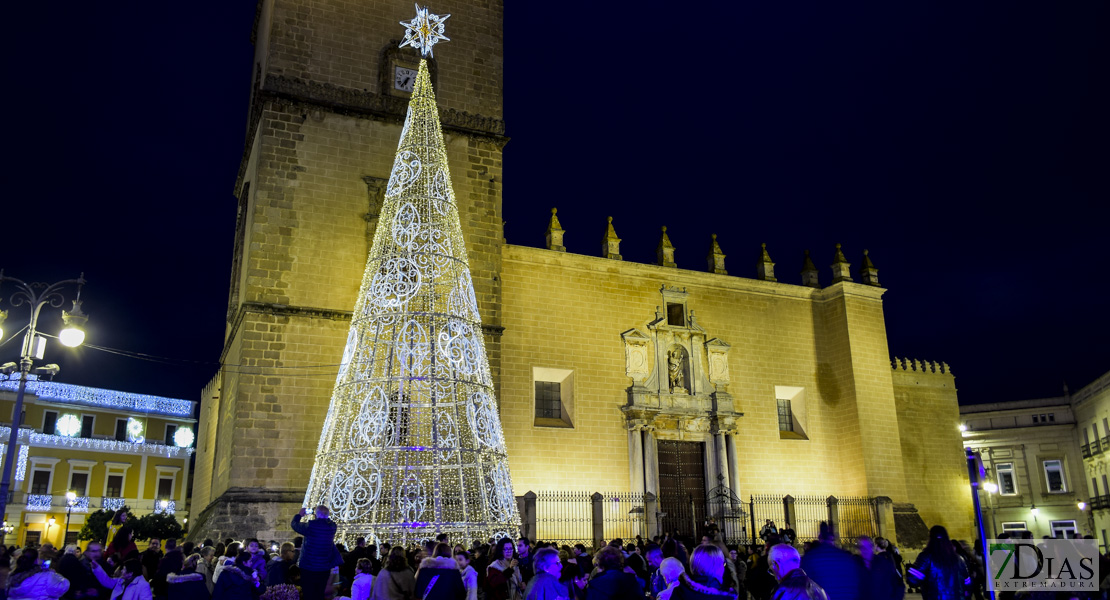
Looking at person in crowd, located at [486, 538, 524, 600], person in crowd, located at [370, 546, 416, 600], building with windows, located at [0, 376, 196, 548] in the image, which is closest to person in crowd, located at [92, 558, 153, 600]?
person in crowd, located at [370, 546, 416, 600]

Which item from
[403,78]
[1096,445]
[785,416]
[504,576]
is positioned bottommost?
[504,576]

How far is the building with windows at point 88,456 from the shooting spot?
105 feet

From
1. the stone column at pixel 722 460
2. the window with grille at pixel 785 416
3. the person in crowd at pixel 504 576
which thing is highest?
the window with grille at pixel 785 416

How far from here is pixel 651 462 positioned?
19000mm

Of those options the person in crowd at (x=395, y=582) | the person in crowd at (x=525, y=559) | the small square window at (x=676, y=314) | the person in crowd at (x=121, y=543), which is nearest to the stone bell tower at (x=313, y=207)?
the person in crowd at (x=121, y=543)

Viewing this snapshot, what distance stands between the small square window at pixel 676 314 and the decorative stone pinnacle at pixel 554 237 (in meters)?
3.28

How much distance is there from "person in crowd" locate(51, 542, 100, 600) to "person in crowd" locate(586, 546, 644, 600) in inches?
169

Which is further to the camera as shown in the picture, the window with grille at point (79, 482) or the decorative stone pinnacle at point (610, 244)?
the window with grille at point (79, 482)

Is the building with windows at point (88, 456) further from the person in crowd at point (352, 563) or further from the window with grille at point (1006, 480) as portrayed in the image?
the window with grille at point (1006, 480)

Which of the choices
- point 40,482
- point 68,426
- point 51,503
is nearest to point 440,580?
point 51,503

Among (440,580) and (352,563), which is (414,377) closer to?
(352,563)

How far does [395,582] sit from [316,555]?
1.76 metres

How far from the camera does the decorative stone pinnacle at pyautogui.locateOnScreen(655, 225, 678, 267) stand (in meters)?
21.3

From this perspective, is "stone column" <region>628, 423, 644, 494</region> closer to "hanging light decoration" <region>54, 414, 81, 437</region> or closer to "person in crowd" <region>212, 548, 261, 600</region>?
"person in crowd" <region>212, 548, 261, 600</region>
